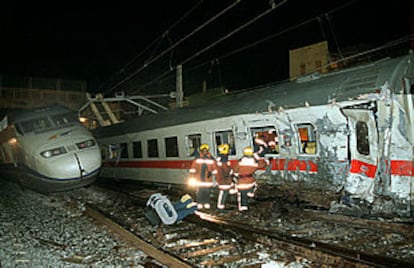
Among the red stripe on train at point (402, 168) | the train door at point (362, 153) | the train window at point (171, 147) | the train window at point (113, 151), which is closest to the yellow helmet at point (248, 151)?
the train door at point (362, 153)

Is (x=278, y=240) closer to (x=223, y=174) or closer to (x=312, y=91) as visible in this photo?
(x=223, y=174)

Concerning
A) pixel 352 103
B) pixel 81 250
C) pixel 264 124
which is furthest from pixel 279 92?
pixel 81 250

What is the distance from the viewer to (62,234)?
7.92m

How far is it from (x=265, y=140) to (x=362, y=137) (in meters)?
2.70

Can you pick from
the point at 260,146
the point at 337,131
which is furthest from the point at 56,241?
the point at 337,131

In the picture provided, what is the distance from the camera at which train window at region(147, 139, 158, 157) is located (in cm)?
1405

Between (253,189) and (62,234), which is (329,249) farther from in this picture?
(62,234)

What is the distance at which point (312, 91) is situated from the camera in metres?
8.38

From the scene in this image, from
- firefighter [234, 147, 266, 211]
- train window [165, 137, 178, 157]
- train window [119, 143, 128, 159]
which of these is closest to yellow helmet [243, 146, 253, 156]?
firefighter [234, 147, 266, 211]

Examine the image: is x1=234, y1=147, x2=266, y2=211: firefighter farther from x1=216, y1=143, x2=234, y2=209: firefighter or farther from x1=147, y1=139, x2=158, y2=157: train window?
x1=147, y1=139, x2=158, y2=157: train window

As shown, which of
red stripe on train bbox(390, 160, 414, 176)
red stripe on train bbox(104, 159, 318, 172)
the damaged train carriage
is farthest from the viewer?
red stripe on train bbox(104, 159, 318, 172)

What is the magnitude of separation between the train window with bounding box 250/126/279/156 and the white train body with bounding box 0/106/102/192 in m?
5.62

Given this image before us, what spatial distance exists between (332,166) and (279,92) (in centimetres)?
252

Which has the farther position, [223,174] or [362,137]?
[223,174]
